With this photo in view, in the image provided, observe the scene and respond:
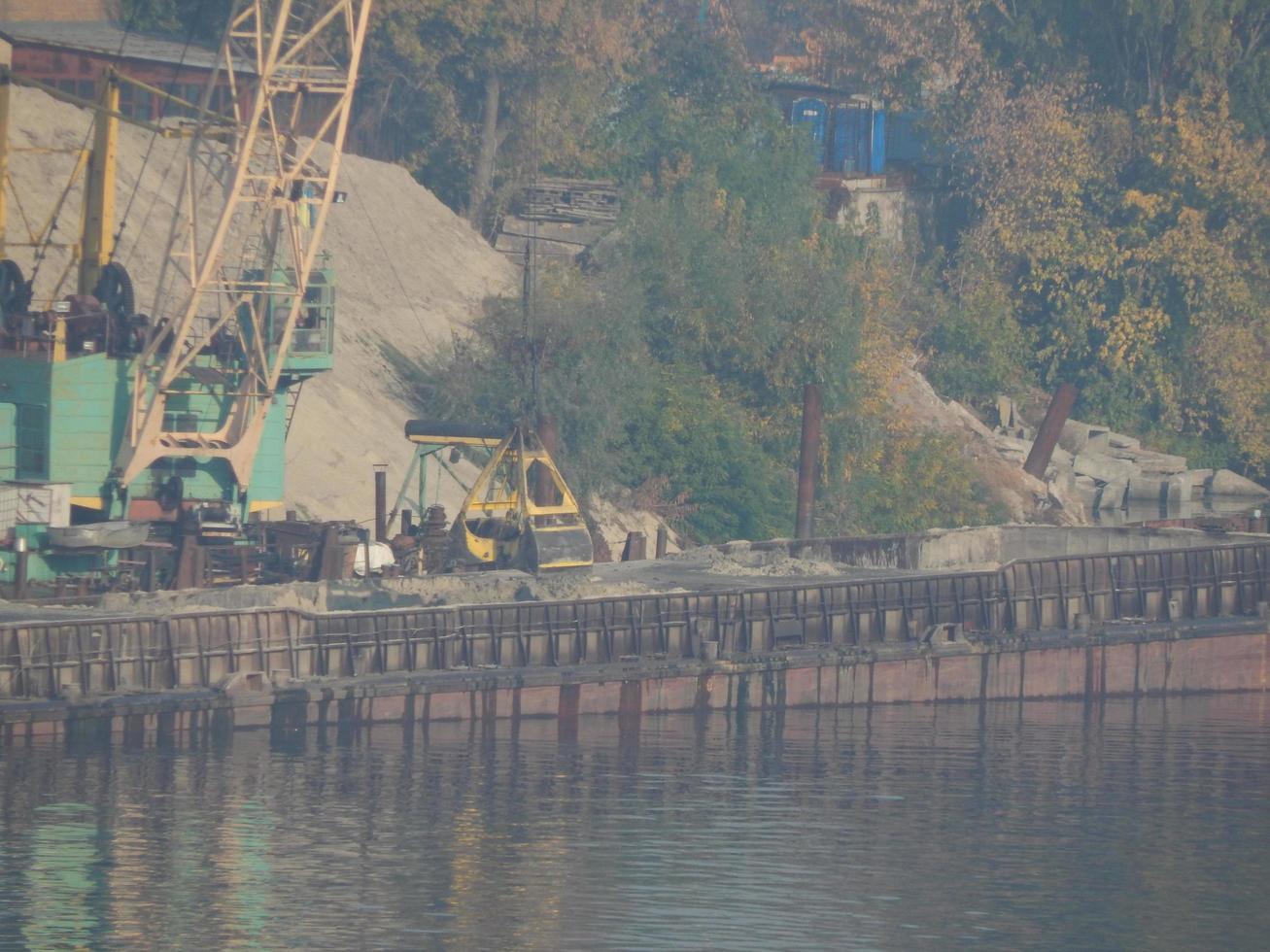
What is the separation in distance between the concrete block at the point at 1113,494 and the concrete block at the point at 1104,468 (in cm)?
24

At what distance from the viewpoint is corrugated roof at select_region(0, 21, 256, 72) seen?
62.0 metres

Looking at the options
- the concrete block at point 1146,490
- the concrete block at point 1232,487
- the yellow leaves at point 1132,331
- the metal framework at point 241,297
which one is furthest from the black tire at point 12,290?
the concrete block at point 1232,487

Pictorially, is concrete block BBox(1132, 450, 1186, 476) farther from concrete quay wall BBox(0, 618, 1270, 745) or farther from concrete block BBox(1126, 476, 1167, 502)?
concrete quay wall BBox(0, 618, 1270, 745)

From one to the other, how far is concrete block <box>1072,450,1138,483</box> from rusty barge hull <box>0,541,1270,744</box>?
27117 mm

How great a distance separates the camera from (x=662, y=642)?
40.2 metres

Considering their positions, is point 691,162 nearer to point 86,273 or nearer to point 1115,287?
point 1115,287

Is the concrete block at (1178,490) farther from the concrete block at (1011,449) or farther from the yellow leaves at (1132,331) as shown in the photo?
the yellow leaves at (1132,331)

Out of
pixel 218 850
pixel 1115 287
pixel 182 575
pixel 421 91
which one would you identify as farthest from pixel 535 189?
pixel 218 850

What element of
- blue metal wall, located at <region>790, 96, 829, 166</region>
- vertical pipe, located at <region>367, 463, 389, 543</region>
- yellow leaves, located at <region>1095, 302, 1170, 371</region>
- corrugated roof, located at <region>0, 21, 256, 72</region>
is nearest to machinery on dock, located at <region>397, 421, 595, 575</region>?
vertical pipe, located at <region>367, 463, 389, 543</region>

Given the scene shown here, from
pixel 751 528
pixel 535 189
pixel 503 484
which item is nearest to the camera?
pixel 503 484

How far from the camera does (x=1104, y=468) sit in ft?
239

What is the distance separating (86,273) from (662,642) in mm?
14504

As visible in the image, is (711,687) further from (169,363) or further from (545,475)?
(169,363)

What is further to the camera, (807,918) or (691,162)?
(691,162)
